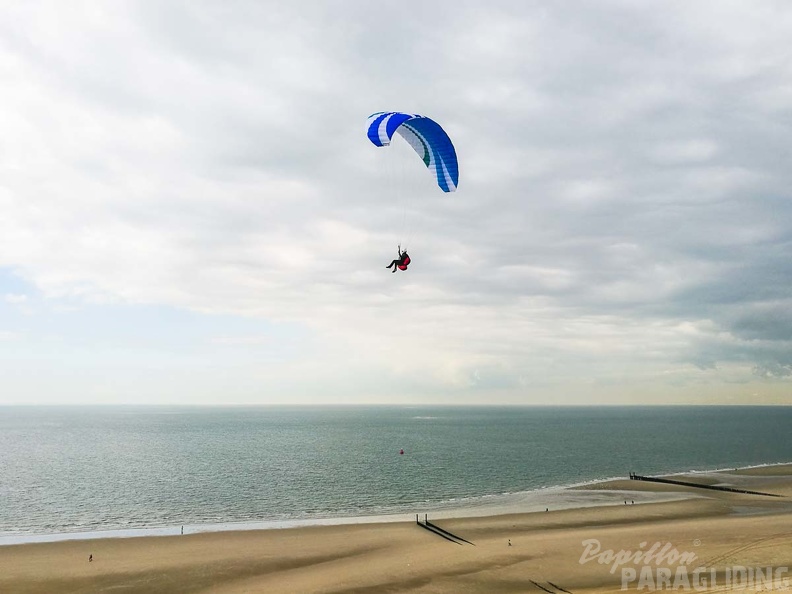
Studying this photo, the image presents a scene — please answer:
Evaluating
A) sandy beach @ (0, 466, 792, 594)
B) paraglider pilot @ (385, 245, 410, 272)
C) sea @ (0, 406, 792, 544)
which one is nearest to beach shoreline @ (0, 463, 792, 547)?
sea @ (0, 406, 792, 544)

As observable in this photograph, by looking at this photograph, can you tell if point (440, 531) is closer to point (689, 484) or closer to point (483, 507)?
point (483, 507)

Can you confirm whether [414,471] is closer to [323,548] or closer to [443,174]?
[323,548]

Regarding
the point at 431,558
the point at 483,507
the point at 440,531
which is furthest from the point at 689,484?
the point at 431,558

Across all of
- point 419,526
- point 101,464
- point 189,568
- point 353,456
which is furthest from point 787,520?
point 101,464

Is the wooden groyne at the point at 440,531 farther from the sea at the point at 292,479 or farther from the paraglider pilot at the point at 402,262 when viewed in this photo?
the paraglider pilot at the point at 402,262

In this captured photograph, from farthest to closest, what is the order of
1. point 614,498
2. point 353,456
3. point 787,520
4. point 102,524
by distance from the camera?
point 353,456 → point 614,498 → point 102,524 → point 787,520
